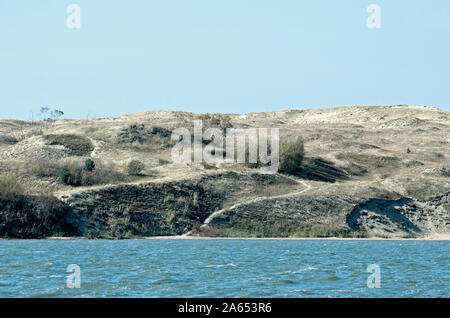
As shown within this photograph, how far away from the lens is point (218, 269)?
4072cm

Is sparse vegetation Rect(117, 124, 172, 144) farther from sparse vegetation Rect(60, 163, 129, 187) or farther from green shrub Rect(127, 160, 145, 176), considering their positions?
sparse vegetation Rect(60, 163, 129, 187)

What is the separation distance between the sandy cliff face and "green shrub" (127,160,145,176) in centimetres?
116

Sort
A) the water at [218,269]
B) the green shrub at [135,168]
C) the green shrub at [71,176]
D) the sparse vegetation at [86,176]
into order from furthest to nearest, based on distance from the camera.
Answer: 1. the green shrub at [135,168]
2. the sparse vegetation at [86,176]
3. the green shrub at [71,176]
4. the water at [218,269]

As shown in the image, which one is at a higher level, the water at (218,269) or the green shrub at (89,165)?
the green shrub at (89,165)

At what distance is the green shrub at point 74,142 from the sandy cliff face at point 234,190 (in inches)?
22.3

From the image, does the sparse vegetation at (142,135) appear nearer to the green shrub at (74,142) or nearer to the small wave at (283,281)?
the green shrub at (74,142)

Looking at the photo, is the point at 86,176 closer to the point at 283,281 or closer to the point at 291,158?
the point at 291,158

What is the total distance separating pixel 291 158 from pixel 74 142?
30407 mm

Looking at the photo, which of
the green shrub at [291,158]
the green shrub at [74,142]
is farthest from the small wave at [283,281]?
the green shrub at [74,142]

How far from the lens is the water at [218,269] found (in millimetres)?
32250

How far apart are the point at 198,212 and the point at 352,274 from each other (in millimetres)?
36948

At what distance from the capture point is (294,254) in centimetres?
5153

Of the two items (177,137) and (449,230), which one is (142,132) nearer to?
(177,137)
